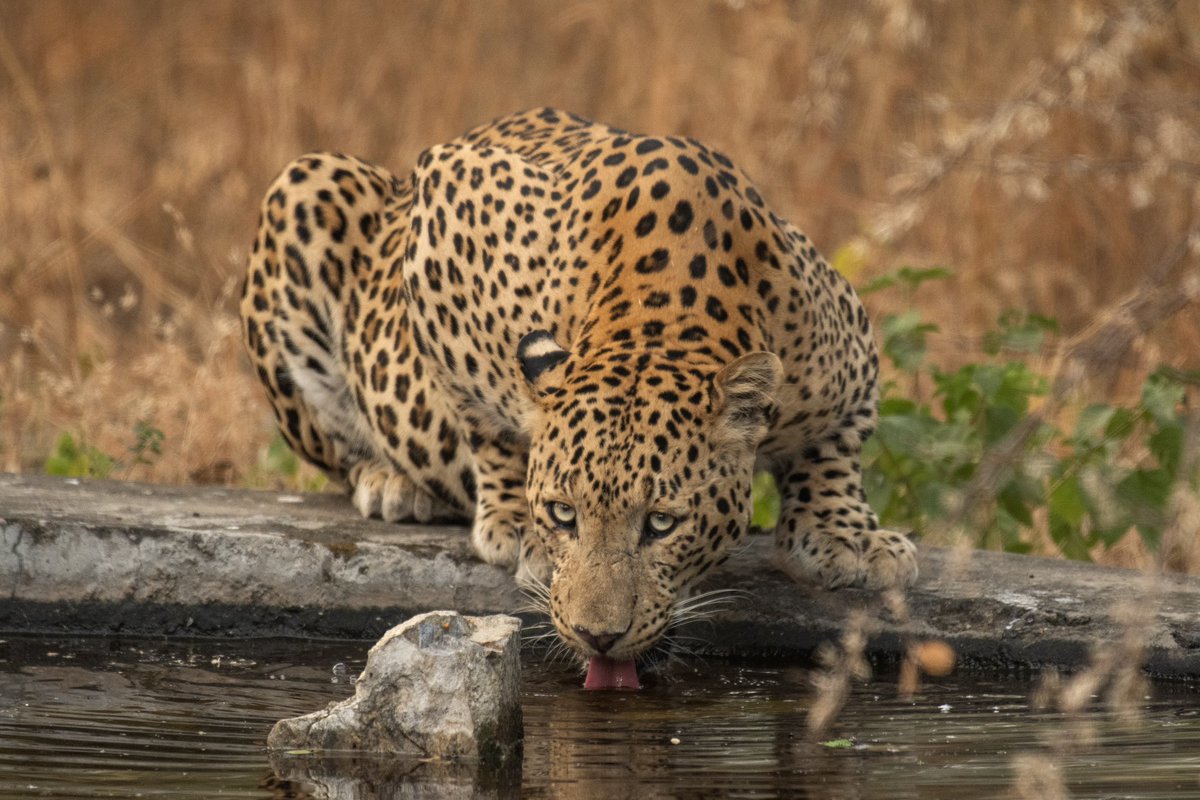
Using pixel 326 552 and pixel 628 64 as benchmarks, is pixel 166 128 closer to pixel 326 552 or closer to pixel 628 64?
pixel 628 64

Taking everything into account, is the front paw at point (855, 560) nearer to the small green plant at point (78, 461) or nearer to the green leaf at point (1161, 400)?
the green leaf at point (1161, 400)

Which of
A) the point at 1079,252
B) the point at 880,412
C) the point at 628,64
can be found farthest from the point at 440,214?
Answer: the point at 628,64

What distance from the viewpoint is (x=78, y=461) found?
9.26m

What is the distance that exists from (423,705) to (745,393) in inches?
58.8

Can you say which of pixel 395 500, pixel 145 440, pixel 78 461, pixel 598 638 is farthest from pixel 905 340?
pixel 78 461

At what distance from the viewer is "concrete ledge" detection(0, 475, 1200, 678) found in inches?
247

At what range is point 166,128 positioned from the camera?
1573 cm

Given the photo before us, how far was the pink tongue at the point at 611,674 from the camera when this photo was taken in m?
5.73

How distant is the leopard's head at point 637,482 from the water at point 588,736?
285 millimetres

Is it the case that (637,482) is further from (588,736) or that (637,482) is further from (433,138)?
(433,138)

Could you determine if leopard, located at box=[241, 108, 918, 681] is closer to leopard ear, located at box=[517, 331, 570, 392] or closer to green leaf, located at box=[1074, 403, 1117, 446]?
leopard ear, located at box=[517, 331, 570, 392]

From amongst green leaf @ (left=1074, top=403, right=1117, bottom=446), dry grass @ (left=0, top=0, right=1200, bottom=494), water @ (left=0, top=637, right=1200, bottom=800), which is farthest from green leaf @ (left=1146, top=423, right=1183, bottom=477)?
water @ (left=0, top=637, right=1200, bottom=800)

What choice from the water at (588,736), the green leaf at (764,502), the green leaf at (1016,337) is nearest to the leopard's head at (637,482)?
the water at (588,736)

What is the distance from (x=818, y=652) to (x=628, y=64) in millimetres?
8735
